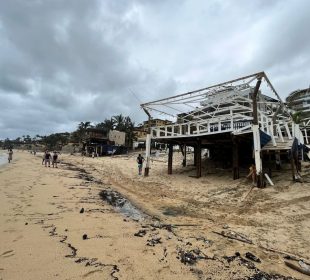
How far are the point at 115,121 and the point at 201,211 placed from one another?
204 feet

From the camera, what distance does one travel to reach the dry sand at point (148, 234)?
4047 millimetres

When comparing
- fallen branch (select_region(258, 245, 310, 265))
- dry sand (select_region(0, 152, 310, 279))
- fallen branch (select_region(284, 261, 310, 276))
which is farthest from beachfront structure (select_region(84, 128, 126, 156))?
fallen branch (select_region(284, 261, 310, 276))

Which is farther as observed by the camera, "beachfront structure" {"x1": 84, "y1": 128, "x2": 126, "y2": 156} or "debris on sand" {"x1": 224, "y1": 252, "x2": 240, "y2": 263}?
"beachfront structure" {"x1": 84, "y1": 128, "x2": 126, "y2": 156}

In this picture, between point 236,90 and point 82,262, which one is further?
point 236,90

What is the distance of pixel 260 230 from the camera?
6.38 metres

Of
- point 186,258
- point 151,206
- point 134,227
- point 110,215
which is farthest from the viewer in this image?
point 151,206

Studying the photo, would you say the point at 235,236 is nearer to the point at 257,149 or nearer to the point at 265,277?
the point at 265,277

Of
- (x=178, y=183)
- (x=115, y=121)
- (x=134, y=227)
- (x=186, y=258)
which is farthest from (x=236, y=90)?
(x=115, y=121)

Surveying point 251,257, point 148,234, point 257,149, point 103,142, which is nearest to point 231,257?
point 251,257

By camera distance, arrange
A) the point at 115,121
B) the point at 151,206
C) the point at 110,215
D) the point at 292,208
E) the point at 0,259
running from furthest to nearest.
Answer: the point at 115,121
the point at 151,206
the point at 292,208
the point at 110,215
the point at 0,259

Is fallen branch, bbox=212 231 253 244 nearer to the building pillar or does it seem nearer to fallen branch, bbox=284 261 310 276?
fallen branch, bbox=284 261 310 276

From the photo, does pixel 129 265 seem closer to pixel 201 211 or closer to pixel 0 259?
pixel 0 259

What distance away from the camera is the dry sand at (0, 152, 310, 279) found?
405 centimetres

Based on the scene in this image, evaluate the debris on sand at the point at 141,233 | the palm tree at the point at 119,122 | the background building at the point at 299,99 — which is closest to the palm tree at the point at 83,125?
the palm tree at the point at 119,122
